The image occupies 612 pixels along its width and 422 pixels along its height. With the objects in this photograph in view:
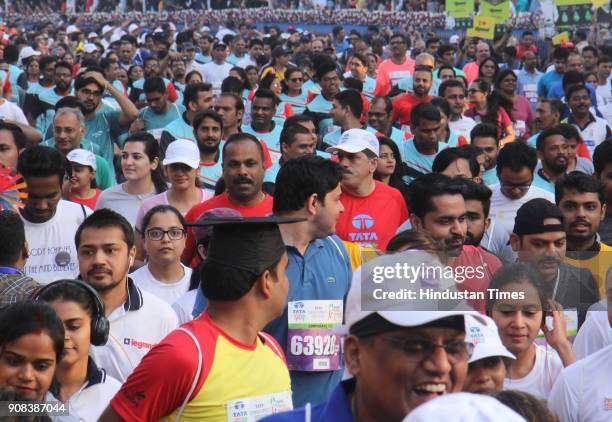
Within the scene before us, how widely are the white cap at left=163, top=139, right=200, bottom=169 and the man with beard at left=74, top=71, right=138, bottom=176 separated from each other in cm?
331

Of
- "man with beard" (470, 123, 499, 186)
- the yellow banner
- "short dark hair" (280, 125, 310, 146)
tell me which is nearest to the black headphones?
"short dark hair" (280, 125, 310, 146)

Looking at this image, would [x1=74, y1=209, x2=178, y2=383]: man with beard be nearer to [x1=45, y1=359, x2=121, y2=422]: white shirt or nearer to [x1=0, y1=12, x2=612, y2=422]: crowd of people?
[x1=0, y1=12, x2=612, y2=422]: crowd of people

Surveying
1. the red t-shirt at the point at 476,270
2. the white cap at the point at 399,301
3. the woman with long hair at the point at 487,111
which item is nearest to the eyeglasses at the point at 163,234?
the red t-shirt at the point at 476,270

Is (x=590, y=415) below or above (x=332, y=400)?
below

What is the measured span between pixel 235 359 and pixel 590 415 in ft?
4.57

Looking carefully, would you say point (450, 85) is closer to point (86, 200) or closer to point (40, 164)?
point (86, 200)

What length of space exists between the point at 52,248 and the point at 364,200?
186 cm

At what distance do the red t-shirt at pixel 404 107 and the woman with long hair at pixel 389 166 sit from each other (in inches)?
147

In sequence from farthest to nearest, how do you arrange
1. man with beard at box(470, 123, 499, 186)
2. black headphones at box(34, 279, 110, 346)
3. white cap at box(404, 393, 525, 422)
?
man with beard at box(470, 123, 499, 186)
black headphones at box(34, 279, 110, 346)
white cap at box(404, 393, 525, 422)

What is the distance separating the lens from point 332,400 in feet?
9.36

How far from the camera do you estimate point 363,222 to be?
6.80 meters

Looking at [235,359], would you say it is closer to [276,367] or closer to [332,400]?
[276,367]

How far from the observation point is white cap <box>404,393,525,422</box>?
204cm

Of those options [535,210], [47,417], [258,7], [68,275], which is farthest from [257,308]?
[258,7]
